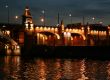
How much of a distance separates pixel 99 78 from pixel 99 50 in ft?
243

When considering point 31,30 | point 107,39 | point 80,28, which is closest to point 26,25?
point 31,30

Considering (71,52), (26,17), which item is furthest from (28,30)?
(71,52)

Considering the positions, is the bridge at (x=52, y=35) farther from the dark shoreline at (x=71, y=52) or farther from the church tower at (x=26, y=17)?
the dark shoreline at (x=71, y=52)

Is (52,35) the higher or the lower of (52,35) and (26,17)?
the lower

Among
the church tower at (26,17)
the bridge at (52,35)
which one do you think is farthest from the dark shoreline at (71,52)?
the church tower at (26,17)

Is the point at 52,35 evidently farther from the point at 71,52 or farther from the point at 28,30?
the point at 71,52

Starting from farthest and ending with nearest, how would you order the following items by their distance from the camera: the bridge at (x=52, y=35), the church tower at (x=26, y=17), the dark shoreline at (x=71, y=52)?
the church tower at (x=26, y=17), the bridge at (x=52, y=35), the dark shoreline at (x=71, y=52)

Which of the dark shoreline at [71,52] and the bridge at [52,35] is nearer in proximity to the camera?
the dark shoreline at [71,52]

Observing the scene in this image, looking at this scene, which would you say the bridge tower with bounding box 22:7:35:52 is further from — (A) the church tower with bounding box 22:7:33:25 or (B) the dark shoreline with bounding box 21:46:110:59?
(B) the dark shoreline with bounding box 21:46:110:59

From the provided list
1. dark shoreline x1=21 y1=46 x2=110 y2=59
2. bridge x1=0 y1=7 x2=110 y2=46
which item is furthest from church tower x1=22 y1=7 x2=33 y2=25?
dark shoreline x1=21 y1=46 x2=110 y2=59

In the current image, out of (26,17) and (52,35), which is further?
(52,35)

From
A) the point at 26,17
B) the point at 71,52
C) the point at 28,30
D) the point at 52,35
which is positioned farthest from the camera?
the point at 52,35

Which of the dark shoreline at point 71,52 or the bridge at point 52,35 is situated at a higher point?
the bridge at point 52,35

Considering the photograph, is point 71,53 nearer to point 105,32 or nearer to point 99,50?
point 99,50
